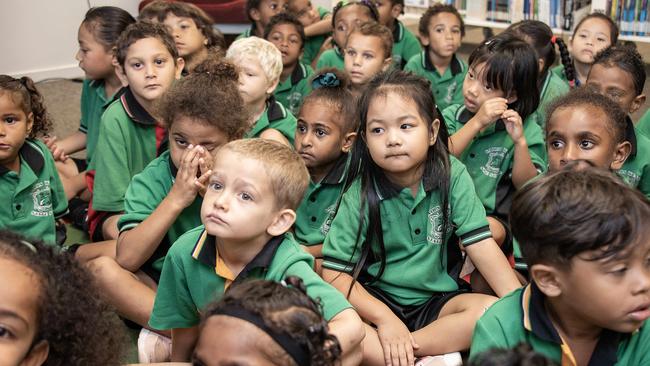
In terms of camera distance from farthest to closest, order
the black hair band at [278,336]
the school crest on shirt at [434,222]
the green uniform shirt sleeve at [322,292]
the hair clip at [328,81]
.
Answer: the hair clip at [328,81]
the school crest on shirt at [434,222]
the green uniform shirt sleeve at [322,292]
the black hair band at [278,336]

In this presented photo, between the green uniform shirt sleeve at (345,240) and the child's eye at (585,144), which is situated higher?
the child's eye at (585,144)

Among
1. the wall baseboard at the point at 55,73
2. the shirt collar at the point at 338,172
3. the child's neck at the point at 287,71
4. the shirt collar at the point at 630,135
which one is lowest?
the wall baseboard at the point at 55,73

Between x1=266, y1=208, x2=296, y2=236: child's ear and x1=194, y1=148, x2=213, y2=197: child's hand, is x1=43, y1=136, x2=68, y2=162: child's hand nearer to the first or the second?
x1=194, y1=148, x2=213, y2=197: child's hand

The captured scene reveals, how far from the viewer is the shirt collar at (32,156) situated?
2.13 metres

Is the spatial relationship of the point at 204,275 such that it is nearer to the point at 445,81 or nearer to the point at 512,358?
the point at 512,358

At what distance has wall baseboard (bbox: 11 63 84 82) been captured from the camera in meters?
4.33

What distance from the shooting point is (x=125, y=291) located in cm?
188

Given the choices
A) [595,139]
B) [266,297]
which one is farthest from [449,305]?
[266,297]

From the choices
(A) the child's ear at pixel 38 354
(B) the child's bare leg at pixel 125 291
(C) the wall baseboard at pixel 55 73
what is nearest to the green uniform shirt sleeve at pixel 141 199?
(B) the child's bare leg at pixel 125 291

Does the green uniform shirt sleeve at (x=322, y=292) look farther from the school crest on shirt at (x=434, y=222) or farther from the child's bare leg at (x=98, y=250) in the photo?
the child's bare leg at (x=98, y=250)

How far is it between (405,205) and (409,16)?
3.61 metres

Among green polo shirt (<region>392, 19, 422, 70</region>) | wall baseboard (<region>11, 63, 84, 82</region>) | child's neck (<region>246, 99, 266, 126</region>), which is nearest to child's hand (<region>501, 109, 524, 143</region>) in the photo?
child's neck (<region>246, 99, 266, 126</region>)

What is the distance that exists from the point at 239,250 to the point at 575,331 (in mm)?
664

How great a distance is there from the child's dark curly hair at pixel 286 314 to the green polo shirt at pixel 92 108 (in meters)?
1.71
